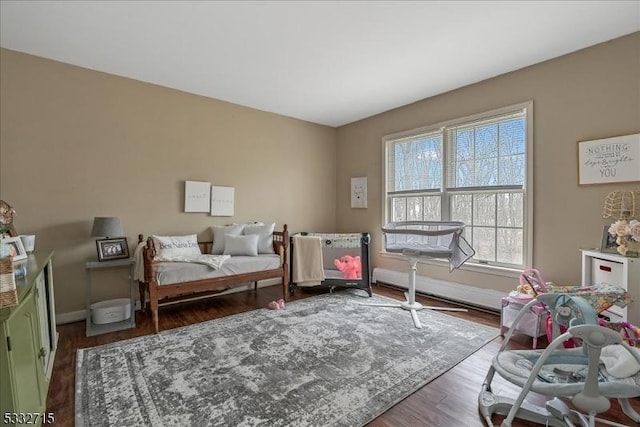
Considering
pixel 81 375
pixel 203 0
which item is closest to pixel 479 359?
pixel 81 375

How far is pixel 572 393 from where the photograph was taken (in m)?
1.32

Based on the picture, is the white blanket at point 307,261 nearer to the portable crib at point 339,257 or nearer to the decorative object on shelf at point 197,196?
the portable crib at point 339,257

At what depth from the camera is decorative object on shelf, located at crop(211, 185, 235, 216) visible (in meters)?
3.85

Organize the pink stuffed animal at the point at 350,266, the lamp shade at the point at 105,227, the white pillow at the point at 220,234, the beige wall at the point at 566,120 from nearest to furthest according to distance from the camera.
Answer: the beige wall at the point at 566,120 → the lamp shade at the point at 105,227 → the white pillow at the point at 220,234 → the pink stuffed animal at the point at 350,266

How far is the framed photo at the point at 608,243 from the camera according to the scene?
2.34 m

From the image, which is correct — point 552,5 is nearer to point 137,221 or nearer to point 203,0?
point 203,0

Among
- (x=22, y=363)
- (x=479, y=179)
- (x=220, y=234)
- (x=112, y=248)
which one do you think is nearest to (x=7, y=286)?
(x=22, y=363)

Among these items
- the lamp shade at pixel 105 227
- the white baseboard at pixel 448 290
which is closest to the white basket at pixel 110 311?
the lamp shade at pixel 105 227

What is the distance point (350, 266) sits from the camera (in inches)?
161

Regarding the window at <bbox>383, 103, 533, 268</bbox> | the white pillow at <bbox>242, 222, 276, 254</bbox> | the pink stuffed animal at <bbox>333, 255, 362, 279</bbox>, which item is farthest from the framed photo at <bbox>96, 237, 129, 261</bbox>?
the window at <bbox>383, 103, 533, 268</bbox>

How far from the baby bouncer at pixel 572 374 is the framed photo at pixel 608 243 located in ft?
3.53

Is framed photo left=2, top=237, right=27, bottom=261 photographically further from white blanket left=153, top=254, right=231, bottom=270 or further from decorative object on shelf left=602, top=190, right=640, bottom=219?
decorative object on shelf left=602, top=190, right=640, bottom=219

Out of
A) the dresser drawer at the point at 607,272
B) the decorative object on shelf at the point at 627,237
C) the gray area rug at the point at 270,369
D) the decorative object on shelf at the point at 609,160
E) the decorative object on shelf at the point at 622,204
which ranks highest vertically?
the decorative object on shelf at the point at 609,160

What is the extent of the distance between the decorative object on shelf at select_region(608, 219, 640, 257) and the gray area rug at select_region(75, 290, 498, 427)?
1174 millimetres
